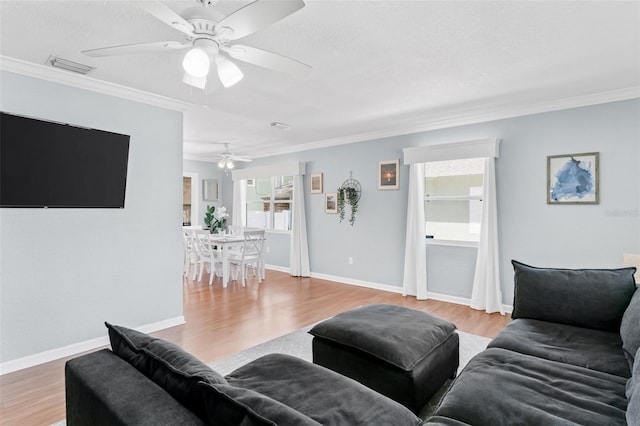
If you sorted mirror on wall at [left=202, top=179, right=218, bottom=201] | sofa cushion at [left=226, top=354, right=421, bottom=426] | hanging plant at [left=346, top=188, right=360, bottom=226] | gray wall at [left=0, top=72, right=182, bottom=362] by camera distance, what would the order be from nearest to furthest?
1. sofa cushion at [left=226, top=354, right=421, bottom=426]
2. gray wall at [left=0, top=72, right=182, bottom=362]
3. hanging plant at [left=346, top=188, right=360, bottom=226]
4. mirror on wall at [left=202, top=179, right=218, bottom=201]

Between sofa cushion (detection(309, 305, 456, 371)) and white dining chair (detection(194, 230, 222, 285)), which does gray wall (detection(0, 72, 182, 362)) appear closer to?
white dining chair (detection(194, 230, 222, 285))

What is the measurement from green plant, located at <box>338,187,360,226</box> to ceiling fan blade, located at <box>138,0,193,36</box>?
14.1ft

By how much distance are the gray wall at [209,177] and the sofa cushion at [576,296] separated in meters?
7.27

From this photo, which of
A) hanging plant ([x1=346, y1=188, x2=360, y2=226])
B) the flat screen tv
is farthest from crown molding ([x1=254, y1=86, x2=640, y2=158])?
the flat screen tv

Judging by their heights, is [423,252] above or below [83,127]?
below

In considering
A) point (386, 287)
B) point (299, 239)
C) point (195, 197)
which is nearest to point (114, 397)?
point (386, 287)

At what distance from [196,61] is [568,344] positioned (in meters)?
2.68

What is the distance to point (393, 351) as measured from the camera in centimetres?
211

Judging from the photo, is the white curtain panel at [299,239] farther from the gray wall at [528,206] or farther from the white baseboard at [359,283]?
the gray wall at [528,206]

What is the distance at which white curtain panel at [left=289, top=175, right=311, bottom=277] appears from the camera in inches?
261

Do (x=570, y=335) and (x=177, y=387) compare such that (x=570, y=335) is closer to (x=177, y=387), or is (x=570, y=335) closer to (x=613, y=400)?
(x=613, y=400)

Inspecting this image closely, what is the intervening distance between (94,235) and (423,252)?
407 cm

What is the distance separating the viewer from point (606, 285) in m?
2.36

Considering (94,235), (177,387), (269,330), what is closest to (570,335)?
(177,387)
